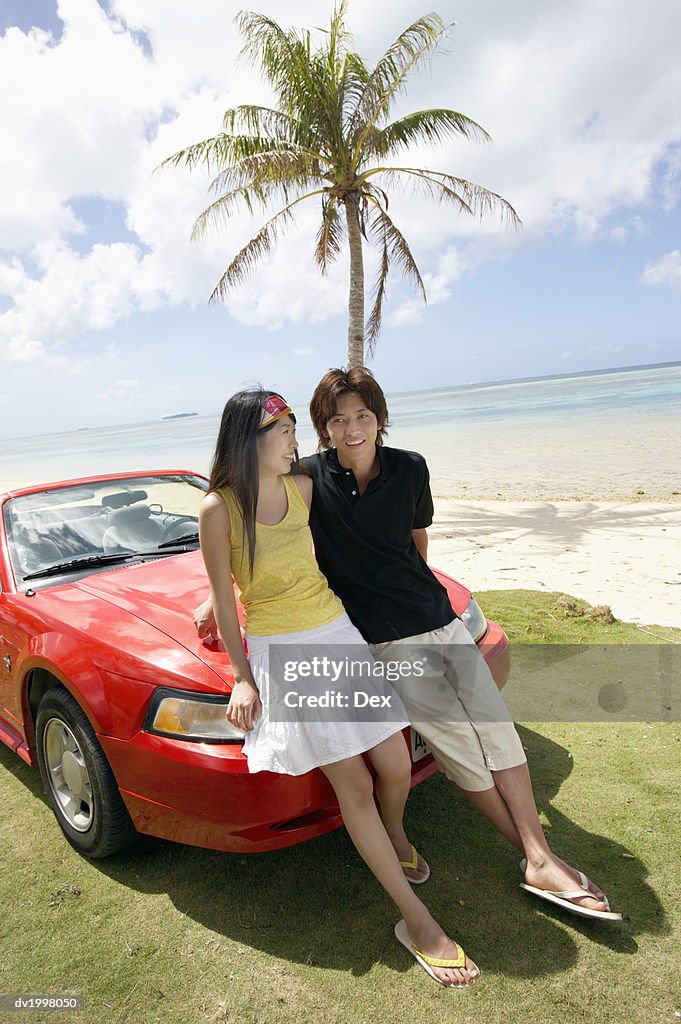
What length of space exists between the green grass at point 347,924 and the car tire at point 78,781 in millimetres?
131

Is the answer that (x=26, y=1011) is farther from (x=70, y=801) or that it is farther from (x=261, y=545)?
(x=261, y=545)

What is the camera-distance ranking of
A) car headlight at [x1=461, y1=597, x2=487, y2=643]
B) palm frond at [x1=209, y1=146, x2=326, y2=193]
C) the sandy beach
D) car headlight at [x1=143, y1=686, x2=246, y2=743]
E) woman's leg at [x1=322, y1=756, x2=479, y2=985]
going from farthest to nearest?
palm frond at [x1=209, y1=146, x2=326, y2=193]
the sandy beach
car headlight at [x1=461, y1=597, x2=487, y2=643]
car headlight at [x1=143, y1=686, x2=246, y2=743]
woman's leg at [x1=322, y1=756, x2=479, y2=985]

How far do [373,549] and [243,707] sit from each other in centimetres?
77

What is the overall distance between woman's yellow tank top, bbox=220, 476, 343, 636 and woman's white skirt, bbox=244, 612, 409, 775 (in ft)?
0.16

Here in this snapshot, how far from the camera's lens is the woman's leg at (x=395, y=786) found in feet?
7.72

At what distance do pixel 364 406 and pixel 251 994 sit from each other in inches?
80.1

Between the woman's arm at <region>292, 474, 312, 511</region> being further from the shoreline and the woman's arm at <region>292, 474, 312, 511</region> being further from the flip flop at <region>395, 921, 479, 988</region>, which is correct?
the shoreline

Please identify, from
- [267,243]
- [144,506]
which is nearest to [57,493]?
[144,506]

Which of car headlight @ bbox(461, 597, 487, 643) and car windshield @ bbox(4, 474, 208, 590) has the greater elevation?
car windshield @ bbox(4, 474, 208, 590)

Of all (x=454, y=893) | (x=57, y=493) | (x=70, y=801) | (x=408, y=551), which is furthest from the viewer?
(x=57, y=493)

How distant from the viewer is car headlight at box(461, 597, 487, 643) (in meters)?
3.27

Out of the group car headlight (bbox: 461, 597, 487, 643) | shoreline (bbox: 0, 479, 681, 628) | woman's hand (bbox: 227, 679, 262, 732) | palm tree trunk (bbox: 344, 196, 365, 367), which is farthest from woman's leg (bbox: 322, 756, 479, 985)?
palm tree trunk (bbox: 344, 196, 365, 367)

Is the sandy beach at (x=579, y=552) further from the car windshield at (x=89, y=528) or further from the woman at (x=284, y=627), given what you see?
the woman at (x=284, y=627)

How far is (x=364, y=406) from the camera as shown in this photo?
2.68 m
